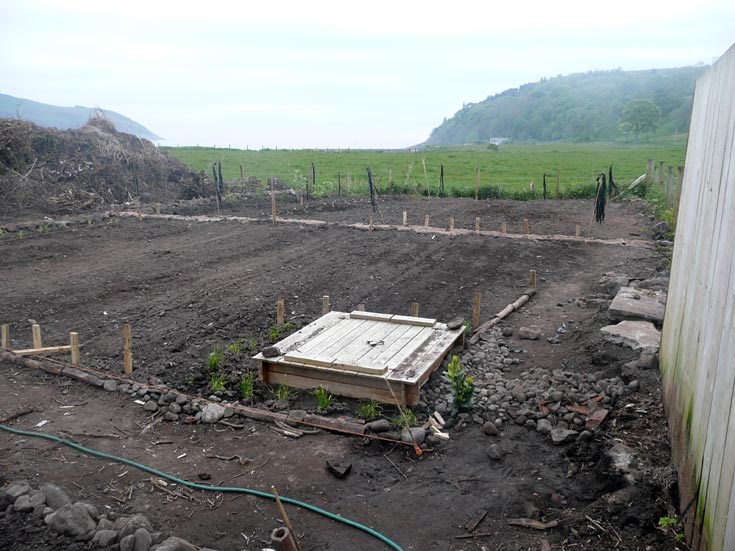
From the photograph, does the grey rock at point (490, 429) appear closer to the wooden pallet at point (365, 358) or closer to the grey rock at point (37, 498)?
the wooden pallet at point (365, 358)

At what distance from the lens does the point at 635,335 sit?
19.4 feet

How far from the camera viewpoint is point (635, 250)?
452 inches

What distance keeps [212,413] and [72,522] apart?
173cm

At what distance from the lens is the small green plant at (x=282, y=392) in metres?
5.36

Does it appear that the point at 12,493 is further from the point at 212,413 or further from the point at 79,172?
the point at 79,172

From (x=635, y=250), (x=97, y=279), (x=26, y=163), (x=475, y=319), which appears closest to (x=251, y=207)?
(x=26, y=163)

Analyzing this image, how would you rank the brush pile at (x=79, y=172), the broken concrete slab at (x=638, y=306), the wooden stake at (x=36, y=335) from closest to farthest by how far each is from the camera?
the wooden stake at (x=36, y=335) < the broken concrete slab at (x=638, y=306) < the brush pile at (x=79, y=172)

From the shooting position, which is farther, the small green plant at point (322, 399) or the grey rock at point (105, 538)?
the small green plant at point (322, 399)

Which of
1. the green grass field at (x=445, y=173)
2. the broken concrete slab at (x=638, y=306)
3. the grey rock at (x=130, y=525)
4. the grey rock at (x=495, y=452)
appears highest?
the green grass field at (x=445, y=173)

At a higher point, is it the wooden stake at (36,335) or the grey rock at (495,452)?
the wooden stake at (36,335)

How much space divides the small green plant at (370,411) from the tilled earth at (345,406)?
35 centimetres

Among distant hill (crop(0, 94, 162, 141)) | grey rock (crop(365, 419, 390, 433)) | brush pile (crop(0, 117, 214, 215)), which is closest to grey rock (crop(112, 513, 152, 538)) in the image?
grey rock (crop(365, 419, 390, 433))

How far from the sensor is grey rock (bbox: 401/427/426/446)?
456cm

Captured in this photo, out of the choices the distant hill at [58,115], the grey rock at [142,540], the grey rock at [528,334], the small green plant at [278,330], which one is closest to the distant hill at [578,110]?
the distant hill at [58,115]
